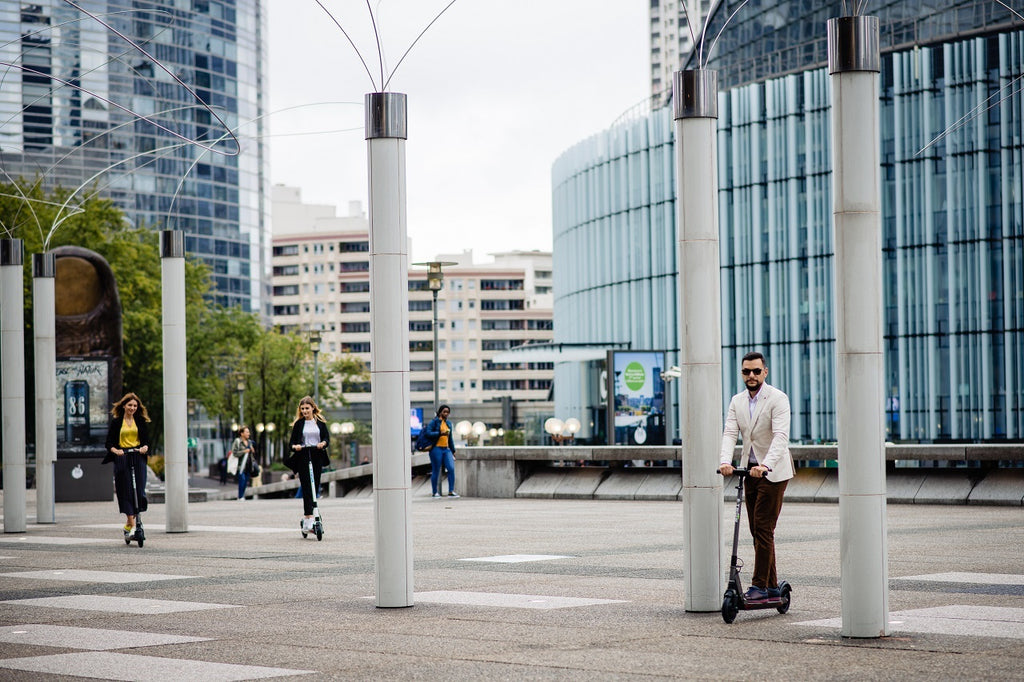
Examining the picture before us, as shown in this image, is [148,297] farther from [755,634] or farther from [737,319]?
[755,634]

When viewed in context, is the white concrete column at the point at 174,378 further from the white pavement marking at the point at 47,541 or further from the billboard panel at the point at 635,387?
the billboard panel at the point at 635,387

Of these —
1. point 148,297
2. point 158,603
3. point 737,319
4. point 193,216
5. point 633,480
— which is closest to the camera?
point 158,603

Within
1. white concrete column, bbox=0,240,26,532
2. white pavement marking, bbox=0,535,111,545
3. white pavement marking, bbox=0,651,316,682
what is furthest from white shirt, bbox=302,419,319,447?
white pavement marking, bbox=0,651,316,682

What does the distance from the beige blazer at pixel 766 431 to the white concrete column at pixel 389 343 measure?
2.47 meters

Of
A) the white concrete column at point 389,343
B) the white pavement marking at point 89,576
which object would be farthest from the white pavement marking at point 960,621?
→ the white pavement marking at point 89,576

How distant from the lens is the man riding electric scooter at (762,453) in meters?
9.59

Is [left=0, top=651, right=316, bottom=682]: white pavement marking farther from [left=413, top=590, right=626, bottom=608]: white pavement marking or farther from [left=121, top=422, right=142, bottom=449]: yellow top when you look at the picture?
[left=121, top=422, right=142, bottom=449]: yellow top

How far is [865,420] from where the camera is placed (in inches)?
342

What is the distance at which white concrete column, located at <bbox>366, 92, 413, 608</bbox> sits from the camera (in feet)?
35.3

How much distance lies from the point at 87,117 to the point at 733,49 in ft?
214

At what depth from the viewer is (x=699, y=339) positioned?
10.2 meters

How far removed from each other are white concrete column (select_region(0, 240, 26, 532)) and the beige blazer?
14.3 meters

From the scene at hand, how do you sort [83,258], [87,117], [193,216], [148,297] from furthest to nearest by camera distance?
[193,216]
[87,117]
[148,297]
[83,258]

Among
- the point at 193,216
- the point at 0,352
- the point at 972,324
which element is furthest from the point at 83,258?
the point at 193,216
